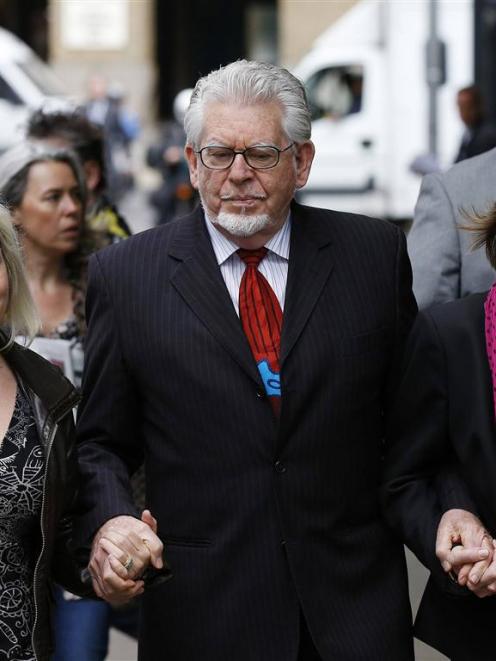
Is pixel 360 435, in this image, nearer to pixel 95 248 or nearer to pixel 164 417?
pixel 164 417

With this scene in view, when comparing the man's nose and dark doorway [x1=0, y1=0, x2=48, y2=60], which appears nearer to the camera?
the man's nose

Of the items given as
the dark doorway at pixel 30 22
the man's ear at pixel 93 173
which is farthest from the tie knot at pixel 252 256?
the dark doorway at pixel 30 22

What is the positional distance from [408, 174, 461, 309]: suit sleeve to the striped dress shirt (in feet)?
1.57

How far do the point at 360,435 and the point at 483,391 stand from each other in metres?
0.33

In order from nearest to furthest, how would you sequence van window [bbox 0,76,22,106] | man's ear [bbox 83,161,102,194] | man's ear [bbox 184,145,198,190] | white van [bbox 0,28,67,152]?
1. man's ear [bbox 184,145,198,190]
2. man's ear [bbox 83,161,102,194]
3. white van [bbox 0,28,67,152]
4. van window [bbox 0,76,22,106]

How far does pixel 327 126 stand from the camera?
62.1 ft

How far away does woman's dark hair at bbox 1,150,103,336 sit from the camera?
15.7 feet

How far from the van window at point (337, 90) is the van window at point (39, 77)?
376 cm

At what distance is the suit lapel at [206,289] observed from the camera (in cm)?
332

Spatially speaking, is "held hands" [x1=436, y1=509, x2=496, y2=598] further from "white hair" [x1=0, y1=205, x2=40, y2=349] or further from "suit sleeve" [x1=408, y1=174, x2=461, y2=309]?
"white hair" [x1=0, y1=205, x2=40, y2=349]

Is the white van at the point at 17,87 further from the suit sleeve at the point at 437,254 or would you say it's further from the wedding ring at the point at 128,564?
the wedding ring at the point at 128,564

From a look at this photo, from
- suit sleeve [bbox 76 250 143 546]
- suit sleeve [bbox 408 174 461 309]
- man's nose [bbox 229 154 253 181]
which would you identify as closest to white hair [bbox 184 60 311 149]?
man's nose [bbox 229 154 253 181]

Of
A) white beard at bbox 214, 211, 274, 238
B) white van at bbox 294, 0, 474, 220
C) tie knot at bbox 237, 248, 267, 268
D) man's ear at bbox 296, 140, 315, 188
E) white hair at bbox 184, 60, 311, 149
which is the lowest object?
white van at bbox 294, 0, 474, 220

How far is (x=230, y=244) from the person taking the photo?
137 inches
